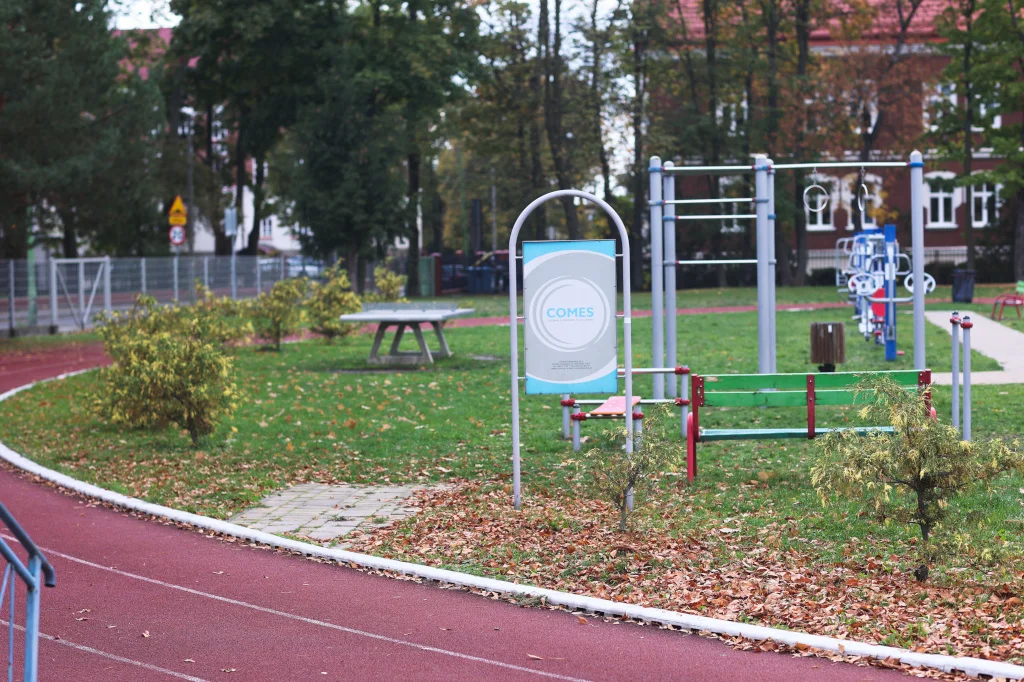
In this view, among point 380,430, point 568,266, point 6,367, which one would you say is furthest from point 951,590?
point 6,367

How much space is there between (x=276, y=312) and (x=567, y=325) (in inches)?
636

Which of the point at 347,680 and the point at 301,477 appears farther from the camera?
the point at 301,477

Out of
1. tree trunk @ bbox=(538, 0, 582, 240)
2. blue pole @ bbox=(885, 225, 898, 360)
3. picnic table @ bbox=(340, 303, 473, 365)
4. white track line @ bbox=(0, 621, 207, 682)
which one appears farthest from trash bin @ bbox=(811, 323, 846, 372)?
tree trunk @ bbox=(538, 0, 582, 240)

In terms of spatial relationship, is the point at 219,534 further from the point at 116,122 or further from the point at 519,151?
the point at 519,151

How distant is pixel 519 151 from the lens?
52.8 metres

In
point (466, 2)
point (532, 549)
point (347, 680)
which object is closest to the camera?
point (347, 680)

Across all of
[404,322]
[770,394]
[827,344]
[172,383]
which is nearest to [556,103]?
[404,322]

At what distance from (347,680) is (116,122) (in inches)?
1135

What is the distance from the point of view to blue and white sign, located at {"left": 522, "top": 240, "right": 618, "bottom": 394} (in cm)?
1024

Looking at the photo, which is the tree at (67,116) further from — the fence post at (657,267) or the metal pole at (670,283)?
the fence post at (657,267)

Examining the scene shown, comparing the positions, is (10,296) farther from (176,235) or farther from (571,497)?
(571,497)

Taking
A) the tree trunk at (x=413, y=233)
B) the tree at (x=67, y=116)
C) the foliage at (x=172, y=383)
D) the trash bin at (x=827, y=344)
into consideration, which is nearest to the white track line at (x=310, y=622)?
the foliage at (x=172, y=383)

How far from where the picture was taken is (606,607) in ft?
24.1

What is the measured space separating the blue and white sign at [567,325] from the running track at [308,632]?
104 inches
